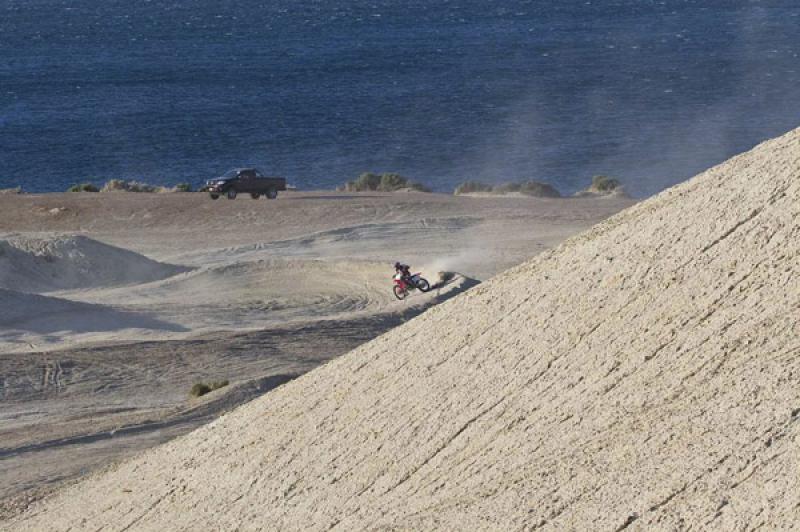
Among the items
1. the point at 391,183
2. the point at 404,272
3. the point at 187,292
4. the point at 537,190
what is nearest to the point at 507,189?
the point at 537,190

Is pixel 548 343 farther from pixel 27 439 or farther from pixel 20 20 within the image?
pixel 20 20

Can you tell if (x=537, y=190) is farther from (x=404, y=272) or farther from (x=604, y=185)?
(x=404, y=272)

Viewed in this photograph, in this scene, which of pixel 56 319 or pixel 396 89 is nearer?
pixel 56 319

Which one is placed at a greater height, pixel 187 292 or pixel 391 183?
pixel 187 292

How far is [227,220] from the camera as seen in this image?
5409 centimetres

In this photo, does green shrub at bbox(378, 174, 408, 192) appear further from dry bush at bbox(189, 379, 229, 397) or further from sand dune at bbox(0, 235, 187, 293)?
dry bush at bbox(189, 379, 229, 397)

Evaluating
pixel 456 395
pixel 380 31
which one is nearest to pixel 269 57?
pixel 380 31

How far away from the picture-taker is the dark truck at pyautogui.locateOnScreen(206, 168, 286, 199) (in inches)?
2259

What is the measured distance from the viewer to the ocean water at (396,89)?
9388 cm

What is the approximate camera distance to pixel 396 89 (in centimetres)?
12094

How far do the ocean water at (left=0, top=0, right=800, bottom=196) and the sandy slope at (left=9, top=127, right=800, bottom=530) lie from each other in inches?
2457

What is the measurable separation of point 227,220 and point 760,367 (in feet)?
136

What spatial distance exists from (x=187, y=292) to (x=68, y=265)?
428 centimetres

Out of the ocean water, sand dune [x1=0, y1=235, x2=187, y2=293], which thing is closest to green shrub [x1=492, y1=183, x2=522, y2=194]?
the ocean water
